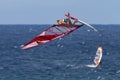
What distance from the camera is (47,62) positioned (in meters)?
144

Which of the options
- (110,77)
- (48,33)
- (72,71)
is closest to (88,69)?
(72,71)

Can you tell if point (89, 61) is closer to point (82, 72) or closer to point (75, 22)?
point (82, 72)

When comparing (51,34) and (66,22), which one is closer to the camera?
(66,22)

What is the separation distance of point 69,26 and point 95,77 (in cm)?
8564

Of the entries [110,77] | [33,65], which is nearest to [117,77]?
[110,77]

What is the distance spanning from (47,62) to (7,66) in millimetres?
13663

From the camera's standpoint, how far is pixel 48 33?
96.7 ft

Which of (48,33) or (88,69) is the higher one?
(48,33)

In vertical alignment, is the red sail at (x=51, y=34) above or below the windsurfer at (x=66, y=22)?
below

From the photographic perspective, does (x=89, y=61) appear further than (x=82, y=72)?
Yes

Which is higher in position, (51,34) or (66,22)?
(66,22)

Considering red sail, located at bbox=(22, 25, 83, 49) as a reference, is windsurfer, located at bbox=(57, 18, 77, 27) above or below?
above

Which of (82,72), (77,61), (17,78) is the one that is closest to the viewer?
(17,78)

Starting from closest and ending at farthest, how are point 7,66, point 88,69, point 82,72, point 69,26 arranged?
point 69,26
point 82,72
point 88,69
point 7,66
